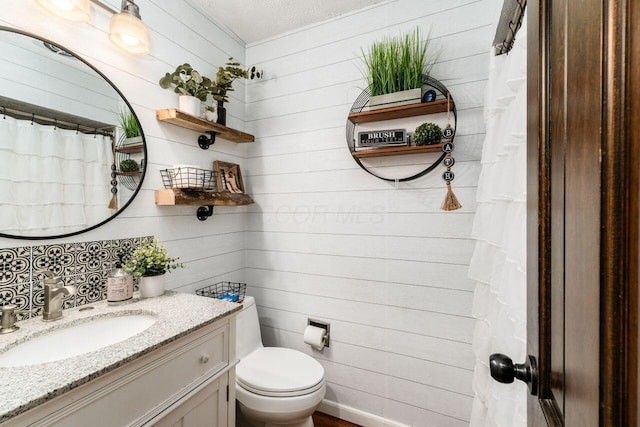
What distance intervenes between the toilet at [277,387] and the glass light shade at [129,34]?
1.49 meters

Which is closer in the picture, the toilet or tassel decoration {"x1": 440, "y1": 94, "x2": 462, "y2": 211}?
the toilet

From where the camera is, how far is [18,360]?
3.17ft

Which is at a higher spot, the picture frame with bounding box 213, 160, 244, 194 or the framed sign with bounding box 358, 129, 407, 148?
the framed sign with bounding box 358, 129, 407, 148

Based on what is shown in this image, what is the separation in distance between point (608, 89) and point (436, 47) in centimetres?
164

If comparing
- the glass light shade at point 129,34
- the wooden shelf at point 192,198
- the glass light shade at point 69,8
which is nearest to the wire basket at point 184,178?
the wooden shelf at point 192,198

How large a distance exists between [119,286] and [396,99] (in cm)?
160

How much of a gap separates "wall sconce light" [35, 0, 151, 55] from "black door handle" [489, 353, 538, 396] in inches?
69.3

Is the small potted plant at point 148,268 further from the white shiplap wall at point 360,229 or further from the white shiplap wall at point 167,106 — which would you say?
the white shiplap wall at point 360,229

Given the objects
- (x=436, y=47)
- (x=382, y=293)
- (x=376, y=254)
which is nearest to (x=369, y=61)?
(x=436, y=47)

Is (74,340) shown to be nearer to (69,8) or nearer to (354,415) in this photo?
(69,8)

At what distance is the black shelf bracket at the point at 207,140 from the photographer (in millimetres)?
1896


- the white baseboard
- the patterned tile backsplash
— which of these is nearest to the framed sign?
the patterned tile backsplash

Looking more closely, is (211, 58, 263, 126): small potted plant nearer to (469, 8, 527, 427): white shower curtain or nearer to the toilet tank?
the toilet tank

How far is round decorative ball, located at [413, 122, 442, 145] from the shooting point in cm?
160
